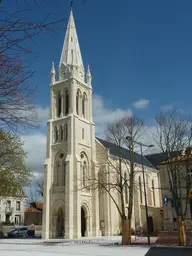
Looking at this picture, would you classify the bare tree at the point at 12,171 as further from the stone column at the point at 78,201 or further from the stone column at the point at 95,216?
the stone column at the point at 95,216

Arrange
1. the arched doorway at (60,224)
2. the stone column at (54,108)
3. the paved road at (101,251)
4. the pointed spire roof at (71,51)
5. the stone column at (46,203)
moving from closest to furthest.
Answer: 1. the paved road at (101,251)
2. the stone column at (46,203)
3. the arched doorway at (60,224)
4. the stone column at (54,108)
5. the pointed spire roof at (71,51)

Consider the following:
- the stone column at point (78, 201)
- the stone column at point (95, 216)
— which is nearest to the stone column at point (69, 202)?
the stone column at point (78, 201)

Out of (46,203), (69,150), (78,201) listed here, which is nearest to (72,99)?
(69,150)

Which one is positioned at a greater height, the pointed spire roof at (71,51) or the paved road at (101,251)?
the pointed spire roof at (71,51)

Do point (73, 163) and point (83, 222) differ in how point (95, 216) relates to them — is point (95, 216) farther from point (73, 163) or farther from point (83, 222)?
point (73, 163)

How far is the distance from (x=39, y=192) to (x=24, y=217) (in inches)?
365

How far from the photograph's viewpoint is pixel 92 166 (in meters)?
45.6

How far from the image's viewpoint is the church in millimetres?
A: 40844

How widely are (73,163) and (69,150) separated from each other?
2.20 m

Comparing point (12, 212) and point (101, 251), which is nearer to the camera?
point (101, 251)

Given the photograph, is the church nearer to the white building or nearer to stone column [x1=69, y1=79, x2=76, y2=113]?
stone column [x1=69, y1=79, x2=76, y2=113]

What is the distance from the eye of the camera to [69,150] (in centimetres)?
4316

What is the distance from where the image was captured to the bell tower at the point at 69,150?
Answer: 40531 millimetres

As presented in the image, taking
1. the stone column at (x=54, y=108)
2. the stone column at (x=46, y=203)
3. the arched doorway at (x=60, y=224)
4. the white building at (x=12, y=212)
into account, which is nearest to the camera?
the stone column at (x=46, y=203)
